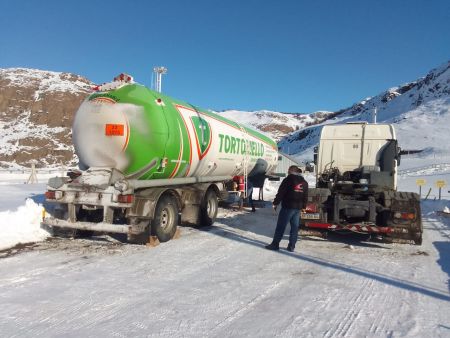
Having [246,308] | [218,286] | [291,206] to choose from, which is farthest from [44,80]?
[246,308]

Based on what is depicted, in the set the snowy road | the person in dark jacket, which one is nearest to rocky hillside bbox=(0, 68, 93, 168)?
the snowy road

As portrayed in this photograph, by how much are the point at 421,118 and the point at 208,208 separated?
115 m

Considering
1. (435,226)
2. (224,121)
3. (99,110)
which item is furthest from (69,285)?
(435,226)

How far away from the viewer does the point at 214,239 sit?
8.38 meters

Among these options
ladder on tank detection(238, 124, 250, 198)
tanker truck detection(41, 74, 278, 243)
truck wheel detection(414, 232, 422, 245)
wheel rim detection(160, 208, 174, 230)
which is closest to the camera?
tanker truck detection(41, 74, 278, 243)

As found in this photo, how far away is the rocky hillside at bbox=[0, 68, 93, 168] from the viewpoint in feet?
294

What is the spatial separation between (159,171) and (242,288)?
144 inches

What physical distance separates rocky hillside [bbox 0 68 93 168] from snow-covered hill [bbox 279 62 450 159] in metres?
62.4

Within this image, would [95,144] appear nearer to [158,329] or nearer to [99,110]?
[99,110]

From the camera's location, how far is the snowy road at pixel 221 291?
12.8 feet

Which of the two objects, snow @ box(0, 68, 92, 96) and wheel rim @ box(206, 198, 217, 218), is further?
snow @ box(0, 68, 92, 96)

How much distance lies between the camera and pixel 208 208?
1040 centimetres

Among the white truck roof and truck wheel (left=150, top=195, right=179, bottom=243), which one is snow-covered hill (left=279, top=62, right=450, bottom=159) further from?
truck wheel (left=150, top=195, right=179, bottom=243)

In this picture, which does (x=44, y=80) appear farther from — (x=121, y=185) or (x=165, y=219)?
(x=121, y=185)
